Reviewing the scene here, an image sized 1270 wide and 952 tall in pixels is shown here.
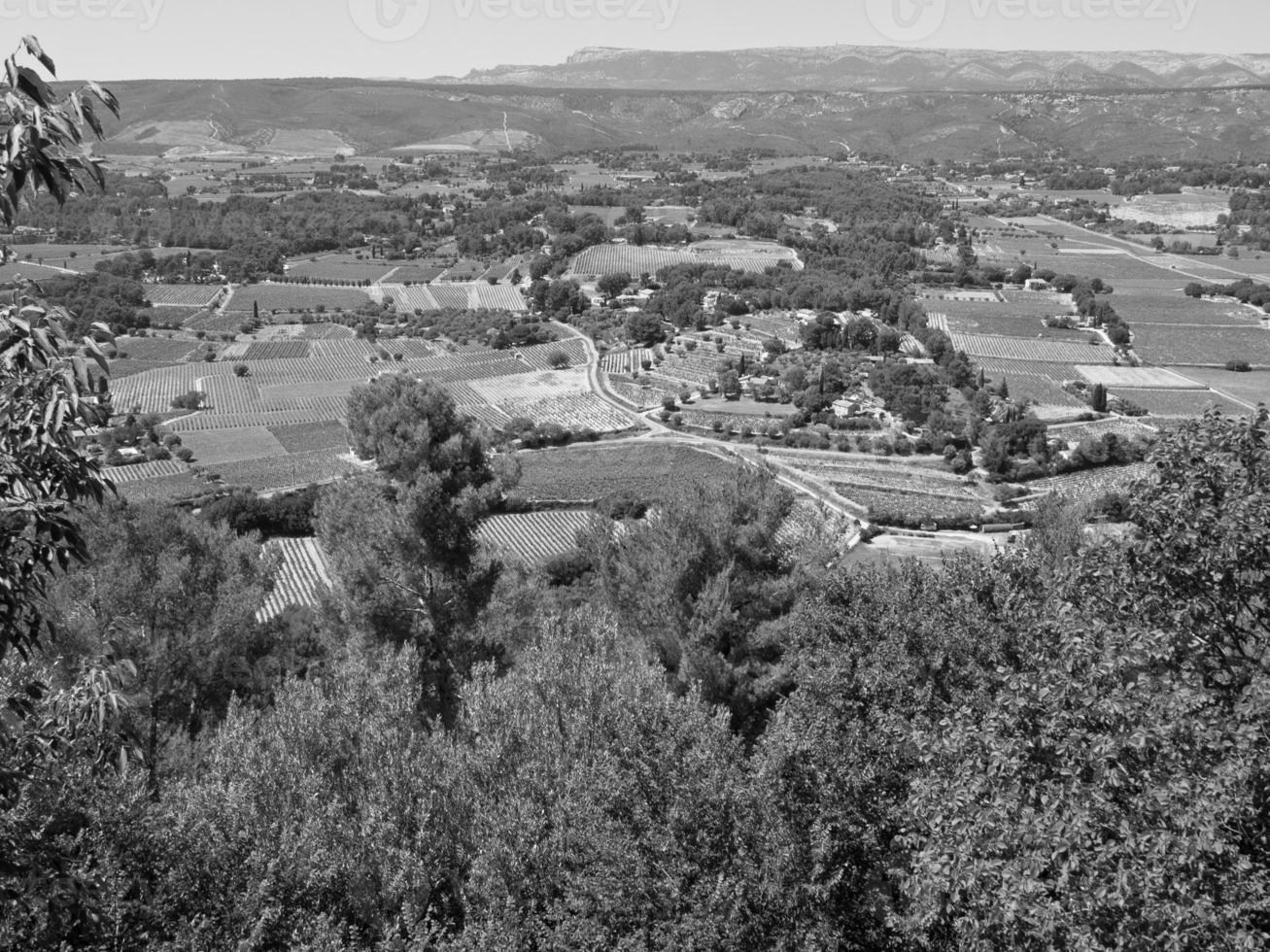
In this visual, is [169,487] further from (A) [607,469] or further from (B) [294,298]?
(B) [294,298]

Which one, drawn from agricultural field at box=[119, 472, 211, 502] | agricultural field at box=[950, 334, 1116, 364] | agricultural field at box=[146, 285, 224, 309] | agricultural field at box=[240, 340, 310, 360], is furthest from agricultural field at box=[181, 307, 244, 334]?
agricultural field at box=[950, 334, 1116, 364]

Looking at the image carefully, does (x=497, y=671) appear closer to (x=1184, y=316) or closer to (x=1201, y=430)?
(x=1201, y=430)

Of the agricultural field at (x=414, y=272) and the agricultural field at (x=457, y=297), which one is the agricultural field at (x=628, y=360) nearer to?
the agricultural field at (x=457, y=297)

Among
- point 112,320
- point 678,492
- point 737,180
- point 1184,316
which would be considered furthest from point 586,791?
point 737,180

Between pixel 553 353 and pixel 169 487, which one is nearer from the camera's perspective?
pixel 169 487

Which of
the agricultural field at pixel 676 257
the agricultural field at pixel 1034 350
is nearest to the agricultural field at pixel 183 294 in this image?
the agricultural field at pixel 676 257

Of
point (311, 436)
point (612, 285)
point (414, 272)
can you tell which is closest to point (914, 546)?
point (311, 436)
